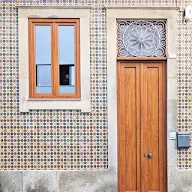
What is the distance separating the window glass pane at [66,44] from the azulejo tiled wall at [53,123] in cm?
41

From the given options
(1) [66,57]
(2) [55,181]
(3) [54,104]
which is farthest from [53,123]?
(1) [66,57]

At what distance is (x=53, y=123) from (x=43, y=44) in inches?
62.9

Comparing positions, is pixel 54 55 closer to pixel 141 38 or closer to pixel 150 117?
pixel 141 38

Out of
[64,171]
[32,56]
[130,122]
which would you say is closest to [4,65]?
[32,56]

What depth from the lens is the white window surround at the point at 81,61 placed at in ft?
18.6

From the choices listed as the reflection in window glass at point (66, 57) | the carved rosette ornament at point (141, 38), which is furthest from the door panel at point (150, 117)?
the reflection in window glass at point (66, 57)

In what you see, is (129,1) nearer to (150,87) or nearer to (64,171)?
(150,87)

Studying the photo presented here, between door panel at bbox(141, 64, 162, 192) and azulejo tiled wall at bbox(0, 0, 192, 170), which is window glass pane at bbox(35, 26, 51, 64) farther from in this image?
door panel at bbox(141, 64, 162, 192)

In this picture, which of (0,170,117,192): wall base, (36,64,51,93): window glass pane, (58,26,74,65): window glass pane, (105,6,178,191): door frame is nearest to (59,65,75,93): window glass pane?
(58,26,74,65): window glass pane

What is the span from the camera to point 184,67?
5754mm

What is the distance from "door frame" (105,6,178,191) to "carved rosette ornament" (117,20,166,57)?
127 millimetres

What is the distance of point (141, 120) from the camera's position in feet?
19.1

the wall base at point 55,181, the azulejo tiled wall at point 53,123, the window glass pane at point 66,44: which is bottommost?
the wall base at point 55,181

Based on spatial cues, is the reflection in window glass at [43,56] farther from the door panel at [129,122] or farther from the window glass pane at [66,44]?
the door panel at [129,122]
